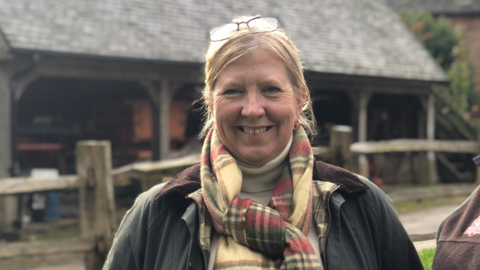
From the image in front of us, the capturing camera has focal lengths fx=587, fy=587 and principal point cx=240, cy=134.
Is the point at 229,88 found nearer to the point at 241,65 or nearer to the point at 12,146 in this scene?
the point at 241,65

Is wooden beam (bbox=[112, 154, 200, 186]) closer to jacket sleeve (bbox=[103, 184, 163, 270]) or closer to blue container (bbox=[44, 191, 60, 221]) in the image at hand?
jacket sleeve (bbox=[103, 184, 163, 270])

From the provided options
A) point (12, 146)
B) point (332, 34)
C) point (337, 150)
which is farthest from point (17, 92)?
point (332, 34)

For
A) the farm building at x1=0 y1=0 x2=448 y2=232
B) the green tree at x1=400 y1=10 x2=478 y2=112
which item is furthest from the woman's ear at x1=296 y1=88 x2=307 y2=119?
the green tree at x1=400 y1=10 x2=478 y2=112

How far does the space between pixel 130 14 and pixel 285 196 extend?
381 inches

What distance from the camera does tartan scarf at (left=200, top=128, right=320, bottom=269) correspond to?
6.51 ft

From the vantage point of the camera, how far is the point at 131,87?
1232 cm

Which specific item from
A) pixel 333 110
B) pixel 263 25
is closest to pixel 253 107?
pixel 263 25

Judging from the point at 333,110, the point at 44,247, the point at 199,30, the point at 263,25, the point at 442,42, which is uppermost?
the point at 442,42

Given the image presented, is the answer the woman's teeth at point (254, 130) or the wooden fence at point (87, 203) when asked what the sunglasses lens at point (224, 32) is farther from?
the wooden fence at point (87, 203)

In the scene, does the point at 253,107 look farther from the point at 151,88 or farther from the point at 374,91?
the point at 374,91

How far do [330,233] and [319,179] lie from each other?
0.24 metres

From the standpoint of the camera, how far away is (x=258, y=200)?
2.19 m

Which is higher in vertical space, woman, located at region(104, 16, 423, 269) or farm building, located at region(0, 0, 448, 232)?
farm building, located at region(0, 0, 448, 232)

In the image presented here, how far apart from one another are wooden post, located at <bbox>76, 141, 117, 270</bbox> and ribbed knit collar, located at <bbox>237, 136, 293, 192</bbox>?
110 inches
